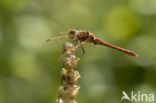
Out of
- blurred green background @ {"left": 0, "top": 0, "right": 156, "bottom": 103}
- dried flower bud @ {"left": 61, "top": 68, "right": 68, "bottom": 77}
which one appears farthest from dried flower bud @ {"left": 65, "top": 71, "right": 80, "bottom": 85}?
blurred green background @ {"left": 0, "top": 0, "right": 156, "bottom": 103}

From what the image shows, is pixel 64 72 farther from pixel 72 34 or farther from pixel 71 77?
pixel 72 34

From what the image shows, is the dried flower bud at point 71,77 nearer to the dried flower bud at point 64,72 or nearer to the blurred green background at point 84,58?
the dried flower bud at point 64,72

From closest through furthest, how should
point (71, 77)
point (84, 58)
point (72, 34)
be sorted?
point (71, 77) < point (72, 34) < point (84, 58)

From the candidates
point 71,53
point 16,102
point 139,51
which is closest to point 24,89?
point 16,102

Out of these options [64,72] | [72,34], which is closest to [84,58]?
[72,34]

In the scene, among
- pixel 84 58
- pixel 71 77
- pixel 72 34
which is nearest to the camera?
pixel 71 77

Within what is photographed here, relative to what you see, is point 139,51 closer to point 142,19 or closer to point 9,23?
point 142,19

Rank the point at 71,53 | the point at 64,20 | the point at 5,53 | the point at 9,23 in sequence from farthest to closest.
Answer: the point at 64,20
the point at 9,23
the point at 5,53
the point at 71,53

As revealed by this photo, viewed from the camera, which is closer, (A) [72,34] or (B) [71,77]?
(B) [71,77]
